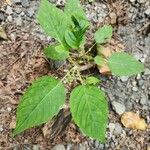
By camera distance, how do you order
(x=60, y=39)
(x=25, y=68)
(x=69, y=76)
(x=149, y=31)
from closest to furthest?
(x=60, y=39)
(x=69, y=76)
(x=25, y=68)
(x=149, y=31)

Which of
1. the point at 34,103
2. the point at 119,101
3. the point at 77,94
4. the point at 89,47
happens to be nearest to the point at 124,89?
the point at 119,101

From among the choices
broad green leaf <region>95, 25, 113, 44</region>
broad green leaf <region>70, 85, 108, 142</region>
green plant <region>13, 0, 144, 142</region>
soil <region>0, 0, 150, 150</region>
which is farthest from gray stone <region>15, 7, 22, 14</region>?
broad green leaf <region>70, 85, 108, 142</region>

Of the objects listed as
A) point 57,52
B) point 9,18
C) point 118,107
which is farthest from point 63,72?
point 9,18

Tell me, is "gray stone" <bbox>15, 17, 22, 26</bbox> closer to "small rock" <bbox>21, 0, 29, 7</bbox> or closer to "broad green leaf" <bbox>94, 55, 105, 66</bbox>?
"small rock" <bbox>21, 0, 29, 7</bbox>

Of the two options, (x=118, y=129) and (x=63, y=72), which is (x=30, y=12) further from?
(x=118, y=129)

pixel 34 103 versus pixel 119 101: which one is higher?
pixel 34 103

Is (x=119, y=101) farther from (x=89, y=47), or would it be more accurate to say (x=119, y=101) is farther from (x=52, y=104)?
(x=52, y=104)
